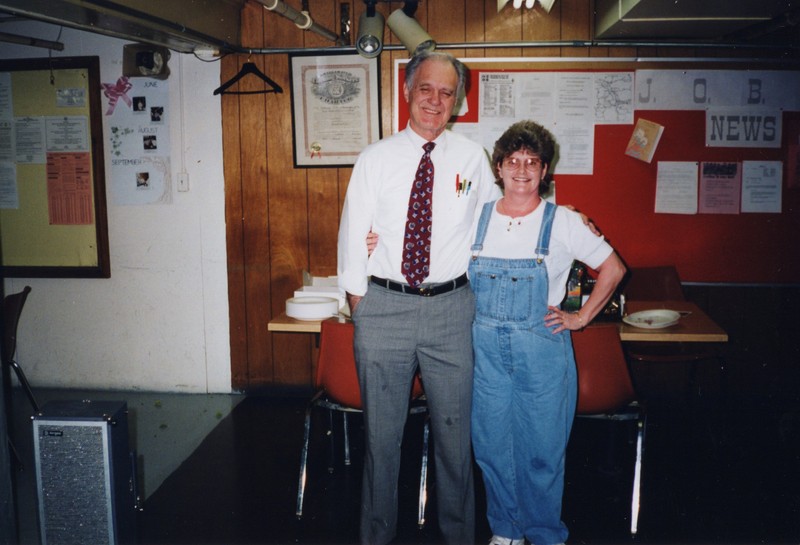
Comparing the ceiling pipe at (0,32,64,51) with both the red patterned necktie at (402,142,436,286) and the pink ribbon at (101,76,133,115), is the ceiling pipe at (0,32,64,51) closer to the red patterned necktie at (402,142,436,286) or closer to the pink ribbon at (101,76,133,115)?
the pink ribbon at (101,76,133,115)

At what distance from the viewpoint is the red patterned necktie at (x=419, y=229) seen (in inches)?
83.7

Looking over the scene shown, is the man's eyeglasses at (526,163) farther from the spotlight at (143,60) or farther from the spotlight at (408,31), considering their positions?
the spotlight at (143,60)

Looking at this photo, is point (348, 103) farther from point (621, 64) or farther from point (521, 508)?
point (521, 508)

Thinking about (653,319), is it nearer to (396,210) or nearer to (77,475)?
(396,210)

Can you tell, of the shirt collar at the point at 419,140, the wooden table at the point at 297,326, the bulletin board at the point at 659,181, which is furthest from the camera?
the bulletin board at the point at 659,181

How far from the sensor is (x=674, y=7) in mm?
3104

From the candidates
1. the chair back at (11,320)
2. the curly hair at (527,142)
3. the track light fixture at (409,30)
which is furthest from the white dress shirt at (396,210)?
the chair back at (11,320)

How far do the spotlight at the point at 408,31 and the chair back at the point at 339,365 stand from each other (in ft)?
6.16

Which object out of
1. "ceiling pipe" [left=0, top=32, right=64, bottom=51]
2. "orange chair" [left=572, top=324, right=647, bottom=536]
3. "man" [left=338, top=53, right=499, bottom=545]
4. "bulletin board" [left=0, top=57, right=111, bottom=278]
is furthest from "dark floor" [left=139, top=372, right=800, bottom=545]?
"ceiling pipe" [left=0, top=32, right=64, bottom=51]

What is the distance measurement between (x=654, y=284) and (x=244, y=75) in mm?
3017

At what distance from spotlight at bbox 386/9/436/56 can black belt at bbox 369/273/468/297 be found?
1887 millimetres

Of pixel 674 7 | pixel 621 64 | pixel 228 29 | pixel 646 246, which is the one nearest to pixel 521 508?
pixel 646 246

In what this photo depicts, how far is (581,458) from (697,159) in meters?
2.11

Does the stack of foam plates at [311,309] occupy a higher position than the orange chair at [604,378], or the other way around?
the stack of foam plates at [311,309]
